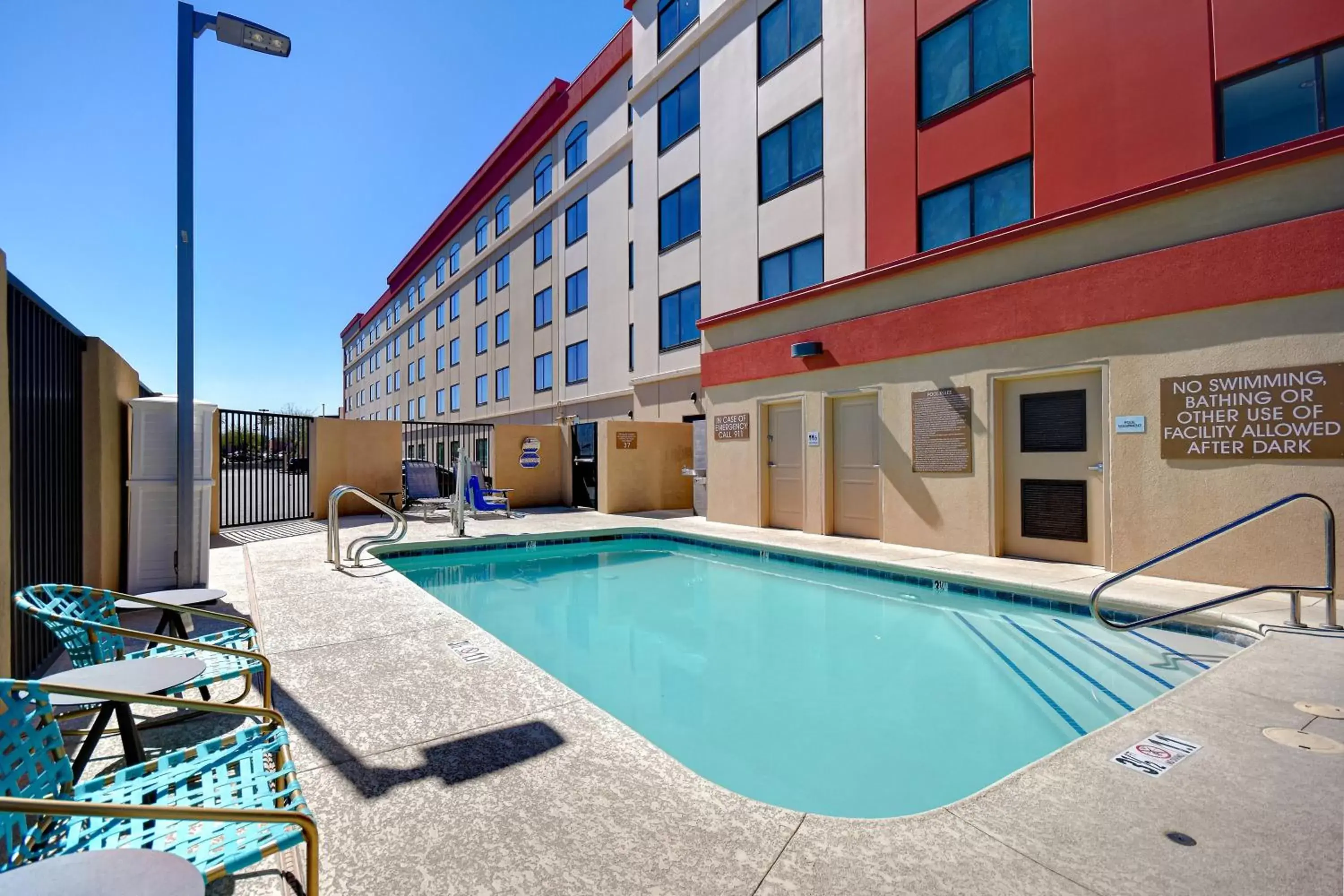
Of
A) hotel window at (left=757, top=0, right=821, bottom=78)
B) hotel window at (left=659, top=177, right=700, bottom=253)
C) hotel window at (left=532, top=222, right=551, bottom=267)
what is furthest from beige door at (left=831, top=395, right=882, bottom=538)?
hotel window at (left=532, top=222, right=551, bottom=267)

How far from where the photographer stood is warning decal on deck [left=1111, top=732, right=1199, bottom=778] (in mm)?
2416

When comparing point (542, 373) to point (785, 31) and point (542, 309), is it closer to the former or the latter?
point (542, 309)

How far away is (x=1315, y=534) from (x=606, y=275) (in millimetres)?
15451

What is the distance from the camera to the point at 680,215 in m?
14.5

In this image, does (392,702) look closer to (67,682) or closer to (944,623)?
(67,682)

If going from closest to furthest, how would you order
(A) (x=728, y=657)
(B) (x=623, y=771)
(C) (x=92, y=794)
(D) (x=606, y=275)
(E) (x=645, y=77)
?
(C) (x=92, y=794), (B) (x=623, y=771), (A) (x=728, y=657), (E) (x=645, y=77), (D) (x=606, y=275)

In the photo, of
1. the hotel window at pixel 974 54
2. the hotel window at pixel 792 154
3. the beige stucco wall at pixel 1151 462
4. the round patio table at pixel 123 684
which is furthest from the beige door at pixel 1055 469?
the round patio table at pixel 123 684

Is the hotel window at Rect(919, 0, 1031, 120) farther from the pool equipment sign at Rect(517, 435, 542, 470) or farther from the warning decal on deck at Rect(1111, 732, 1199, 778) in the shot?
the pool equipment sign at Rect(517, 435, 542, 470)

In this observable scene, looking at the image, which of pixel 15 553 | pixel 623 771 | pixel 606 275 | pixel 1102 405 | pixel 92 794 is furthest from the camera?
pixel 606 275

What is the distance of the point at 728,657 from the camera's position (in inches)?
196

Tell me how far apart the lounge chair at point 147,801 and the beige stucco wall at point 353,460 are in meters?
11.0

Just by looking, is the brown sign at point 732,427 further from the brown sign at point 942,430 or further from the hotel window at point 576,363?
the hotel window at point 576,363

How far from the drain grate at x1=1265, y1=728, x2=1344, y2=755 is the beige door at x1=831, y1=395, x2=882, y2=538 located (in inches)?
243

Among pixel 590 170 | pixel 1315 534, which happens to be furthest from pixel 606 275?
pixel 1315 534
